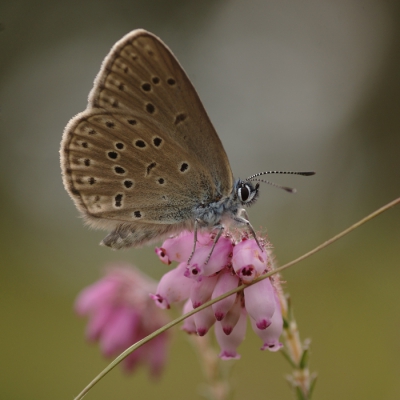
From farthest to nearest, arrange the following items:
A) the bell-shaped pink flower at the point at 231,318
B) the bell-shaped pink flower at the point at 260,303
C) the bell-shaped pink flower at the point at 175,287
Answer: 1. the bell-shaped pink flower at the point at 175,287
2. the bell-shaped pink flower at the point at 231,318
3. the bell-shaped pink flower at the point at 260,303

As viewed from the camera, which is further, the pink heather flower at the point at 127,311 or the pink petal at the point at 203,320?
the pink heather flower at the point at 127,311

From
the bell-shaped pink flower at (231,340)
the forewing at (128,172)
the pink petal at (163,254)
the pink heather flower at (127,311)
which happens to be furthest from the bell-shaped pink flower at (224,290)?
the pink heather flower at (127,311)

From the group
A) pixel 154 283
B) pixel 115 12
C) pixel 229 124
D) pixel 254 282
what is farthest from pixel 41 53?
pixel 254 282

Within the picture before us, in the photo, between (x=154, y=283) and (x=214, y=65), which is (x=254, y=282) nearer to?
(x=154, y=283)

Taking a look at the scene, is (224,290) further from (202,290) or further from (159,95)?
(159,95)

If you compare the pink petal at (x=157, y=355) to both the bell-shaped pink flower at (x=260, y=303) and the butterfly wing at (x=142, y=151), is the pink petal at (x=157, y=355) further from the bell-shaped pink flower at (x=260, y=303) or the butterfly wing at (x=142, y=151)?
the bell-shaped pink flower at (x=260, y=303)

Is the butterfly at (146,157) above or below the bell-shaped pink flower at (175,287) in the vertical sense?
above

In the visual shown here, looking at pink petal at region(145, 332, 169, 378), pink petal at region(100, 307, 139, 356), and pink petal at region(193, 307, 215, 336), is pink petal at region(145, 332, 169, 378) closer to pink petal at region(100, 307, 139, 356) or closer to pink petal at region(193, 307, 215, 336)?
pink petal at region(100, 307, 139, 356)
